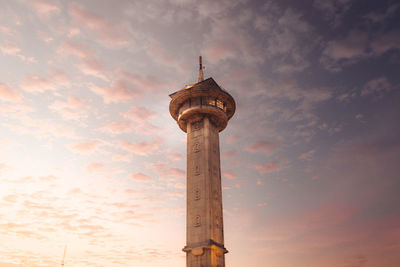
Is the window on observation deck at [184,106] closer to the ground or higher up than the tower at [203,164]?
higher up

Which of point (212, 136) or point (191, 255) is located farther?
point (212, 136)

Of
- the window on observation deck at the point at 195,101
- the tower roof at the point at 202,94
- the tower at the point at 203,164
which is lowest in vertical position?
the tower at the point at 203,164

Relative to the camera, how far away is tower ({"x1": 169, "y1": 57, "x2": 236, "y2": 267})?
2151 inches

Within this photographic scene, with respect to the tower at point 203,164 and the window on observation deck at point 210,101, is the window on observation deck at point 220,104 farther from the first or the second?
the window on observation deck at point 210,101

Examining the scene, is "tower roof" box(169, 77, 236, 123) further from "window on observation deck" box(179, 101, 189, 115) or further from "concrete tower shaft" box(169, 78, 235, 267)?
"window on observation deck" box(179, 101, 189, 115)

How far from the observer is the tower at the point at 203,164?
54625 mm

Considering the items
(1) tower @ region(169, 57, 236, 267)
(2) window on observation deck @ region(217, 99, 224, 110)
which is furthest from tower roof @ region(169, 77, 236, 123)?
(2) window on observation deck @ region(217, 99, 224, 110)

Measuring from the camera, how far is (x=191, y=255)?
54.5 meters

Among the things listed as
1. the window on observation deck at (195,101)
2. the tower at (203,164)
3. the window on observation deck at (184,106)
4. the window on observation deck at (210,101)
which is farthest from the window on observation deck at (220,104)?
the window on observation deck at (184,106)

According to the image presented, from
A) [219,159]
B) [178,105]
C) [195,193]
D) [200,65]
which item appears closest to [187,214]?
[195,193]

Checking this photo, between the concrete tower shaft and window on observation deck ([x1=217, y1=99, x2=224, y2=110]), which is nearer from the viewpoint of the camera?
the concrete tower shaft

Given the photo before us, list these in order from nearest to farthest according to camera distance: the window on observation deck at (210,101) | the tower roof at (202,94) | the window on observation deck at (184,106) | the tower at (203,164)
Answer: the tower at (203,164), the tower roof at (202,94), the window on observation deck at (210,101), the window on observation deck at (184,106)

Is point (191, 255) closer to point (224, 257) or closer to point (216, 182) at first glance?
point (224, 257)

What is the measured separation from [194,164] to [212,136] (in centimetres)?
695
